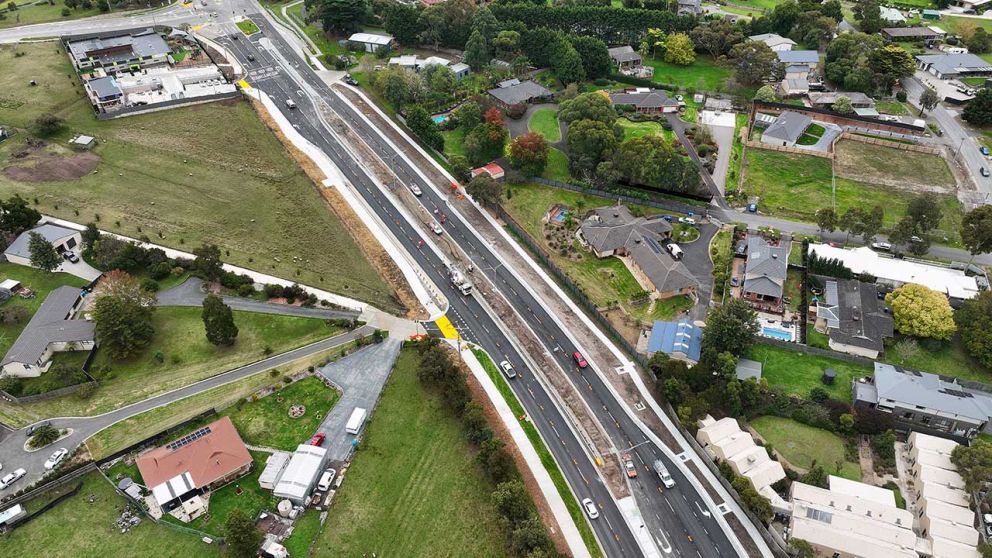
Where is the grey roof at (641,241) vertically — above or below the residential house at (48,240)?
below

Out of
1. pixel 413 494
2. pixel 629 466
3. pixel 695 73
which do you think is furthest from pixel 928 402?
pixel 695 73

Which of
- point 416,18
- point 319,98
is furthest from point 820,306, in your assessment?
point 416,18

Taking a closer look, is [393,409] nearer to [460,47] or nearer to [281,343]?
[281,343]

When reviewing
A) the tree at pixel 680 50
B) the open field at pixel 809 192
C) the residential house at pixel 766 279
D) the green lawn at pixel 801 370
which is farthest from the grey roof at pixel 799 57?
the green lawn at pixel 801 370

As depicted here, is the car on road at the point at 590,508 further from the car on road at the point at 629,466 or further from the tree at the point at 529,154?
the tree at the point at 529,154

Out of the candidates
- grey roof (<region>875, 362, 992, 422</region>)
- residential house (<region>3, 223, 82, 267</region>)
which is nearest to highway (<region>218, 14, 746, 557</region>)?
grey roof (<region>875, 362, 992, 422</region>)

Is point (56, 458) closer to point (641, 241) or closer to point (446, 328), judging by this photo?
point (446, 328)
